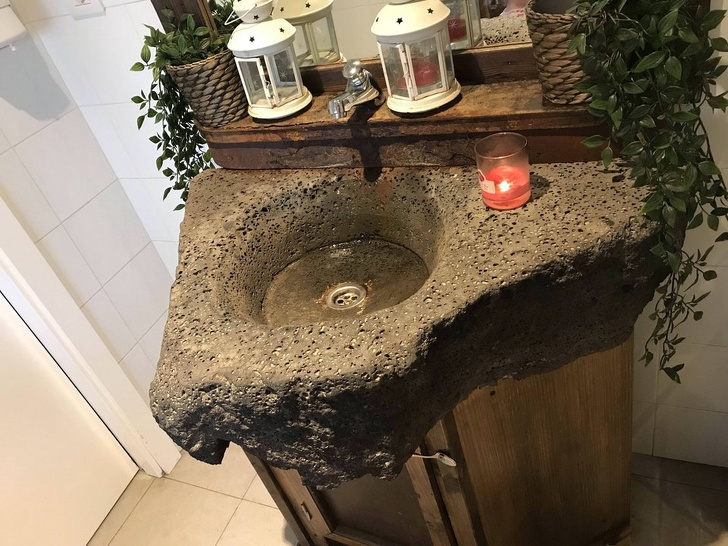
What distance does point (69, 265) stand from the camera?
161 cm

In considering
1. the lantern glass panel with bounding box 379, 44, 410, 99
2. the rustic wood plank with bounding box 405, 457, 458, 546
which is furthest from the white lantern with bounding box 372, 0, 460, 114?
the rustic wood plank with bounding box 405, 457, 458, 546

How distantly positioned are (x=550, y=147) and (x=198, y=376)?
652 millimetres

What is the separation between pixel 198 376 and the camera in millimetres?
815

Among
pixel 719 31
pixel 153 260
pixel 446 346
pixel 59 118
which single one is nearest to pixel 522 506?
pixel 446 346

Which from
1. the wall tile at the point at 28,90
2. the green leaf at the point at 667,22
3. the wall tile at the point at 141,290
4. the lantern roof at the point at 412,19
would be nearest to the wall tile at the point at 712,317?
the green leaf at the point at 667,22

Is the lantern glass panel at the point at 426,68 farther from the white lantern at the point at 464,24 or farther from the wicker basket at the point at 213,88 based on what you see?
the wicker basket at the point at 213,88

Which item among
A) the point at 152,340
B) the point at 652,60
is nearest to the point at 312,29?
the point at 652,60

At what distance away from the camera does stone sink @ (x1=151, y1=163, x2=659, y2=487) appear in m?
0.76

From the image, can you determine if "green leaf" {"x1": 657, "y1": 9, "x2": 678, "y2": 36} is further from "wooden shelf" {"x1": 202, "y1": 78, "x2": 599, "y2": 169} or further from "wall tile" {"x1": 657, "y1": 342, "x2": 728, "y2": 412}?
"wall tile" {"x1": 657, "y1": 342, "x2": 728, "y2": 412}

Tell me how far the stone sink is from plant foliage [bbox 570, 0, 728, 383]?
0.05 metres

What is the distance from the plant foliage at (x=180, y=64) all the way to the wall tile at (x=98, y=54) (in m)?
0.08

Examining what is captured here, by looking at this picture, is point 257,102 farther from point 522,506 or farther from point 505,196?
point 522,506

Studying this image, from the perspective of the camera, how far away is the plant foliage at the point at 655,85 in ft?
2.50

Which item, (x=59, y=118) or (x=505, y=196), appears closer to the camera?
(x=505, y=196)
